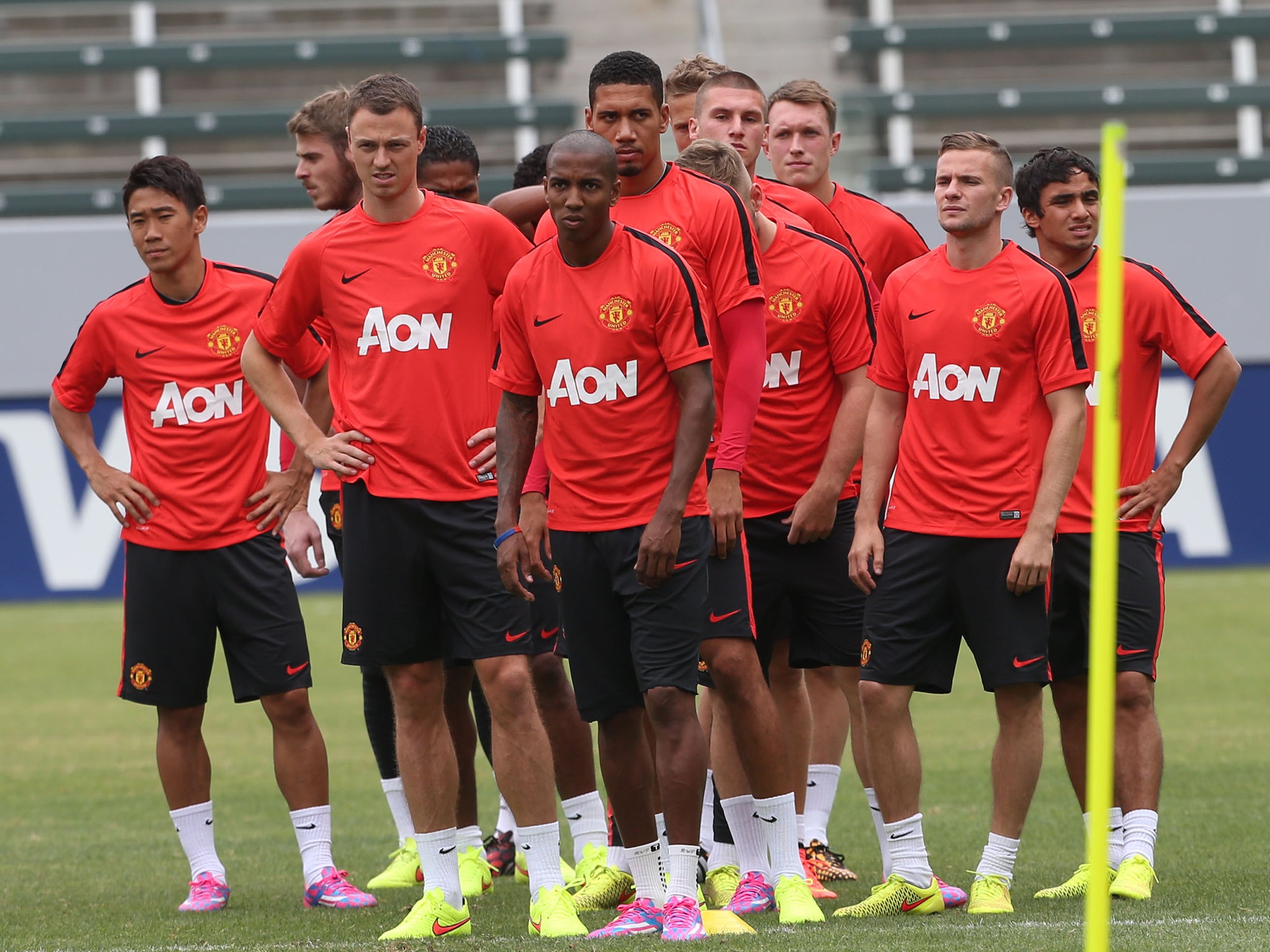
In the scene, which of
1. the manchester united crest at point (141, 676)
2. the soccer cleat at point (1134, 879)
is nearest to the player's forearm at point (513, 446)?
the manchester united crest at point (141, 676)

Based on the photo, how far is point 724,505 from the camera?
4797 millimetres

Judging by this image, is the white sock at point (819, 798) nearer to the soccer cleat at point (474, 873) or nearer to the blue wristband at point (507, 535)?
the soccer cleat at point (474, 873)

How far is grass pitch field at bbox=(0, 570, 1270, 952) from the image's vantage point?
186 inches

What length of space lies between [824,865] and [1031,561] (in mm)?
1543

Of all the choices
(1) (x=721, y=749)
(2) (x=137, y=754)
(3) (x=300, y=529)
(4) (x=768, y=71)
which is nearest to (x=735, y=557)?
(1) (x=721, y=749)

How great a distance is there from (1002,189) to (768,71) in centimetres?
1564

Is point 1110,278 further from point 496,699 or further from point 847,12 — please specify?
point 847,12

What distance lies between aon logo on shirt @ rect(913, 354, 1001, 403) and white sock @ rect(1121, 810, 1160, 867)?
4.55 ft

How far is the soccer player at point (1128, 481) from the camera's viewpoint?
5.39 meters

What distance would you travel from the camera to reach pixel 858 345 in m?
5.64

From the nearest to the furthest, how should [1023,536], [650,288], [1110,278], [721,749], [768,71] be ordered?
[1110,278], [650,288], [1023,536], [721,749], [768,71]

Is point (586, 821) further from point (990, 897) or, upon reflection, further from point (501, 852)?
point (990, 897)

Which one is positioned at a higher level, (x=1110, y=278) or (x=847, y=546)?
(x=1110, y=278)

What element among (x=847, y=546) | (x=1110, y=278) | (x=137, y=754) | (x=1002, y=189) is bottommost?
(x=137, y=754)
